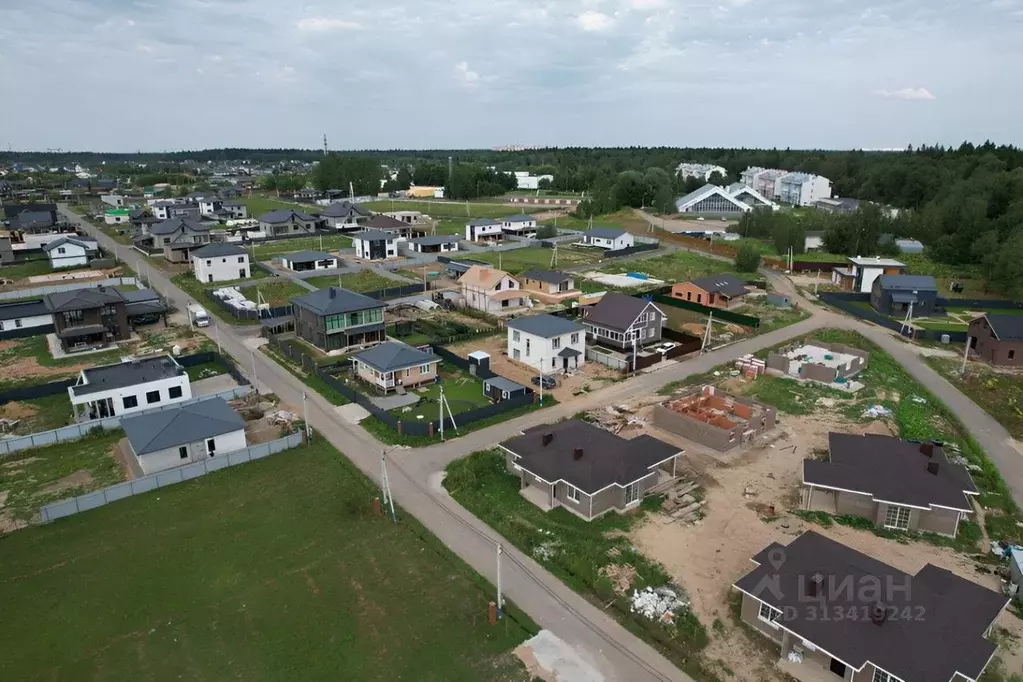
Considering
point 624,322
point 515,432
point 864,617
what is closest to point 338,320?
point 515,432

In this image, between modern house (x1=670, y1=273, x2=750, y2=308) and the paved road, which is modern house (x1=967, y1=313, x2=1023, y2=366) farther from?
modern house (x1=670, y1=273, x2=750, y2=308)

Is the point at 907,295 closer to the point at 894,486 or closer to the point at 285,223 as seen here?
the point at 894,486

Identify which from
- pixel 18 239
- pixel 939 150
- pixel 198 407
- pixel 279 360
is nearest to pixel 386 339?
pixel 279 360

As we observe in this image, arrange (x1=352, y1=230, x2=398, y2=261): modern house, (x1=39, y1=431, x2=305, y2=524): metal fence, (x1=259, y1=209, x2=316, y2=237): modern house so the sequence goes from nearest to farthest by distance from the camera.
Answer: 1. (x1=39, y1=431, x2=305, y2=524): metal fence
2. (x1=352, y1=230, x2=398, y2=261): modern house
3. (x1=259, y1=209, x2=316, y2=237): modern house

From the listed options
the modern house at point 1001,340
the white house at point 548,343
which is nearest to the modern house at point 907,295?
the modern house at point 1001,340

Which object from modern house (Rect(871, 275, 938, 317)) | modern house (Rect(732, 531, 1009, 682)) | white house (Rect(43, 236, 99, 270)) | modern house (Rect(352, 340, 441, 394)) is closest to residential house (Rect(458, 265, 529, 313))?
modern house (Rect(352, 340, 441, 394))

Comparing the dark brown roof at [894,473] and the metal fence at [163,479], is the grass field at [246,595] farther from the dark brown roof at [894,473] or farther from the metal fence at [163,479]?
the dark brown roof at [894,473]

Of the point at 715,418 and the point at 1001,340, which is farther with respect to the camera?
the point at 1001,340
